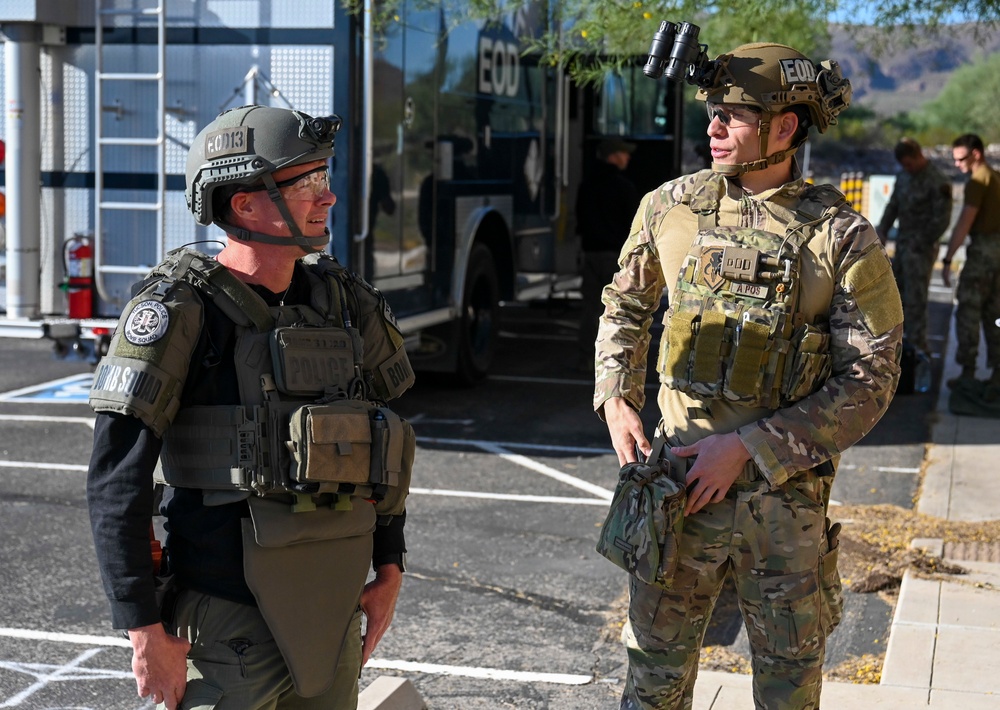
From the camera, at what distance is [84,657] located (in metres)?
4.39

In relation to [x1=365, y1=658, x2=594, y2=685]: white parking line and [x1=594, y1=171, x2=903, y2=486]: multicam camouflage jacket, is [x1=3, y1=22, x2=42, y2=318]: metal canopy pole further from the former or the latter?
[x1=594, y1=171, x2=903, y2=486]: multicam camouflage jacket

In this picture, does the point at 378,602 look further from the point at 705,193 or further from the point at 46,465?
the point at 46,465

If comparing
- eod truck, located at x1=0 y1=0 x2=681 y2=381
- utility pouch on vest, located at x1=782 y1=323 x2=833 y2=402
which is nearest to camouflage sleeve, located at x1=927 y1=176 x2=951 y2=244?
eod truck, located at x1=0 y1=0 x2=681 y2=381

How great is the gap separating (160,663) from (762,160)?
1.66 meters

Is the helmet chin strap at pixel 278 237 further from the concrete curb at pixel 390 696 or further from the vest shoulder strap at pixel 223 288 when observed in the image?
the concrete curb at pixel 390 696

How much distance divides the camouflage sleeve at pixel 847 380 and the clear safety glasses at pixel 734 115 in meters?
0.31

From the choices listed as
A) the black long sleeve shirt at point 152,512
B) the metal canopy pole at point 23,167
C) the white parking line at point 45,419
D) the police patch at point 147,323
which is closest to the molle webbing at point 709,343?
the black long sleeve shirt at point 152,512

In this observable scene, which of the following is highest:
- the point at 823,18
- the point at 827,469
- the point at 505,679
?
the point at 823,18

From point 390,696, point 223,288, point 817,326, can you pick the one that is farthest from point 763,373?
point 390,696

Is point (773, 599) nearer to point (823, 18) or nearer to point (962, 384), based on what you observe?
point (823, 18)

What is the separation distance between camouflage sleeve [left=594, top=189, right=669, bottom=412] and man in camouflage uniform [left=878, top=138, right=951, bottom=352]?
7256 millimetres

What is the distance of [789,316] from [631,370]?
1.43 feet

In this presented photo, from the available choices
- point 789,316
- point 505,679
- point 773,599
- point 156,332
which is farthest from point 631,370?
point 505,679

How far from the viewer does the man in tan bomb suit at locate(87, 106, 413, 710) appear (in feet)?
7.35
